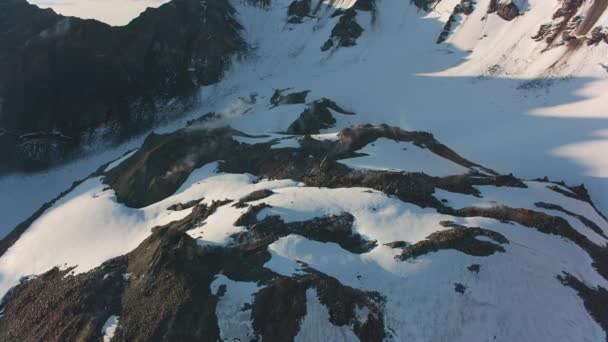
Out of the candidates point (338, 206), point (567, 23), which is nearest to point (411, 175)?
point (338, 206)

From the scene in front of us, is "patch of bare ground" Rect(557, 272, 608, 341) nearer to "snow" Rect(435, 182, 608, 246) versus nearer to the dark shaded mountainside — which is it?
"snow" Rect(435, 182, 608, 246)

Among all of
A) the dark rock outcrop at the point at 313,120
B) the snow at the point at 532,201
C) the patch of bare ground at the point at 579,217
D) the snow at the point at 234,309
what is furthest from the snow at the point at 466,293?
the dark rock outcrop at the point at 313,120

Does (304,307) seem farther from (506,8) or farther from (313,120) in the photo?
(506,8)

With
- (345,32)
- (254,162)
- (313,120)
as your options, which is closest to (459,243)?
(254,162)

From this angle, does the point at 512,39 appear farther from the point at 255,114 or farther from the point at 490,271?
the point at 490,271

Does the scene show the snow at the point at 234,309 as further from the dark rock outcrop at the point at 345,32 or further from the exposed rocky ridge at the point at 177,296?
the dark rock outcrop at the point at 345,32

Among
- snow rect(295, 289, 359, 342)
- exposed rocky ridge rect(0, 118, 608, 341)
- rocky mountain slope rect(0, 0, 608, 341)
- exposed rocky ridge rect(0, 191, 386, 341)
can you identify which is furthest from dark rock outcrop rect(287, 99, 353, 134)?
snow rect(295, 289, 359, 342)
